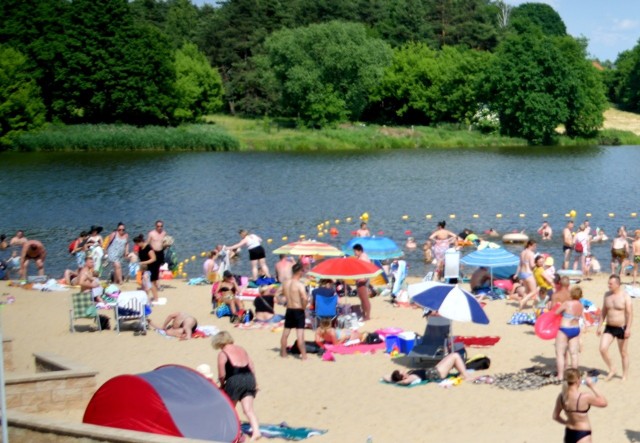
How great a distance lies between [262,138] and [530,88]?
1980cm

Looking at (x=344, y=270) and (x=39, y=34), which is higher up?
(x=39, y=34)

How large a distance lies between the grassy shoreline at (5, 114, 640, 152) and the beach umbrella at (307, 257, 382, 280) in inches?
1884

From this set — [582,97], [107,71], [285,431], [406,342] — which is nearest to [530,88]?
[582,97]

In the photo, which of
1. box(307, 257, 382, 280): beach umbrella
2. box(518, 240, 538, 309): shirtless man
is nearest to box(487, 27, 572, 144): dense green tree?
box(518, 240, 538, 309): shirtless man

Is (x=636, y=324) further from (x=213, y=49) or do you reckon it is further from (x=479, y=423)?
(x=213, y=49)

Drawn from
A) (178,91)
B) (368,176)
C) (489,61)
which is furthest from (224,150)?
(489,61)

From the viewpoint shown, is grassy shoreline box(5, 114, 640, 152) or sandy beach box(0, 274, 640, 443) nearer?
sandy beach box(0, 274, 640, 443)

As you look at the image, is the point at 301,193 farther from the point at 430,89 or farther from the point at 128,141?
the point at 430,89

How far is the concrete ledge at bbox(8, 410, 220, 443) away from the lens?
9070 millimetres

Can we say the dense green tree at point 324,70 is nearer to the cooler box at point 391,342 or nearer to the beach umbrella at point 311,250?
the beach umbrella at point 311,250

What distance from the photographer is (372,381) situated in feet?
44.9

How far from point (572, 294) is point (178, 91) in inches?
2550

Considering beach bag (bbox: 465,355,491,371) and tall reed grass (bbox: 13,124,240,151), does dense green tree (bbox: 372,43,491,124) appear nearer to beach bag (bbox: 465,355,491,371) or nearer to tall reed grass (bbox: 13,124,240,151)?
tall reed grass (bbox: 13,124,240,151)

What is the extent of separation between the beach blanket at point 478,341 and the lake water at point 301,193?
391 inches
